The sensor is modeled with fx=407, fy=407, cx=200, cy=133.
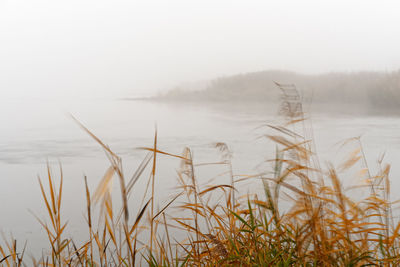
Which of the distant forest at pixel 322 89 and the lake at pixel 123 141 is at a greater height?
the distant forest at pixel 322 89

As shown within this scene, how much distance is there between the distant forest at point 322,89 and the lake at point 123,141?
6.3 inches

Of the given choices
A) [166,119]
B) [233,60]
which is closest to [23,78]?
[166,119]

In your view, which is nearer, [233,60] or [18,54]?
[233,60]

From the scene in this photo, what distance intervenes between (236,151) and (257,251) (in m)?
1.99

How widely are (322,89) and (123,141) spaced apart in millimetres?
1957

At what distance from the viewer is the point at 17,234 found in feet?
6.20

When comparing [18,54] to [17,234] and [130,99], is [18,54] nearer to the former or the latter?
[130,99]

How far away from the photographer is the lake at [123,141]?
2244mm

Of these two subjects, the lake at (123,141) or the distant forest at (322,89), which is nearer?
the lake at (123,141)

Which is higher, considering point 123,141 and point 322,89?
point 322,89

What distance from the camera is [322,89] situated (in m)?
3.88

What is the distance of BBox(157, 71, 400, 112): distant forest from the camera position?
3.74 metres

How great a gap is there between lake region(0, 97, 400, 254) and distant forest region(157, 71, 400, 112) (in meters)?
0.16

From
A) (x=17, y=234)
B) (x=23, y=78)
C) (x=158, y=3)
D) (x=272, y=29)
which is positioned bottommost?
(x=17, y=234)
